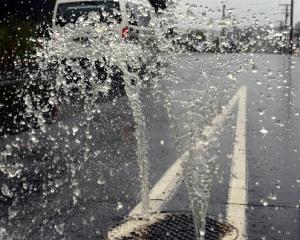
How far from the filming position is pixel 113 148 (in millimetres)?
7031

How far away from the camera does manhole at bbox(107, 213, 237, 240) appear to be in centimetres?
397

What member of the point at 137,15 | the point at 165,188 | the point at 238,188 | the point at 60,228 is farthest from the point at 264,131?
the point at 137,15

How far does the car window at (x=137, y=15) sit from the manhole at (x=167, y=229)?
36.0 feet

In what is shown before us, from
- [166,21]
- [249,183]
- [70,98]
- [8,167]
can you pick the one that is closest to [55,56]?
[70,98]

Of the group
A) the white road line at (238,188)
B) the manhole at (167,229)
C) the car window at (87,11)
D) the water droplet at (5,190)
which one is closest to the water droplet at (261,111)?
the white road line at (238,188)

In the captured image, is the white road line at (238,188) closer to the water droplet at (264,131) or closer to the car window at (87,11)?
the water droplet at (264,131)

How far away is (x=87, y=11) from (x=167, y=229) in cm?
1180

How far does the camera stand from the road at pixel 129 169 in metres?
4.34

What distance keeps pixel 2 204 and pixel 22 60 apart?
16.6 meters

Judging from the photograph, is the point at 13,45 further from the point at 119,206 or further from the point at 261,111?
the point at 119,206

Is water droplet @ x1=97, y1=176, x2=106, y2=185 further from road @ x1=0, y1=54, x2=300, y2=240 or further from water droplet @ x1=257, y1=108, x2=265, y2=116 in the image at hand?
water droplet @ x1=257, y1=108, x2=265, y2=116

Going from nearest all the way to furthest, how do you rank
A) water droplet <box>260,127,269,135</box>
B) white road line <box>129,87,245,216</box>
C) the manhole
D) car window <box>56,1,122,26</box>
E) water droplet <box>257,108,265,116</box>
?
→ the manhole < white road line <box>129,87,245,216</box> < water droplet <box>260,127,269,135</box> < water droplet <box>257,108,265,116</box> < car window <box>56,1,122,26</box>

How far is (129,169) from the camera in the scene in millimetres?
5949

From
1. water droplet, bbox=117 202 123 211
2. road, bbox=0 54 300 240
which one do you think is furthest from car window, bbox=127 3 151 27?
water droplet, bbox=117 202 123 211
